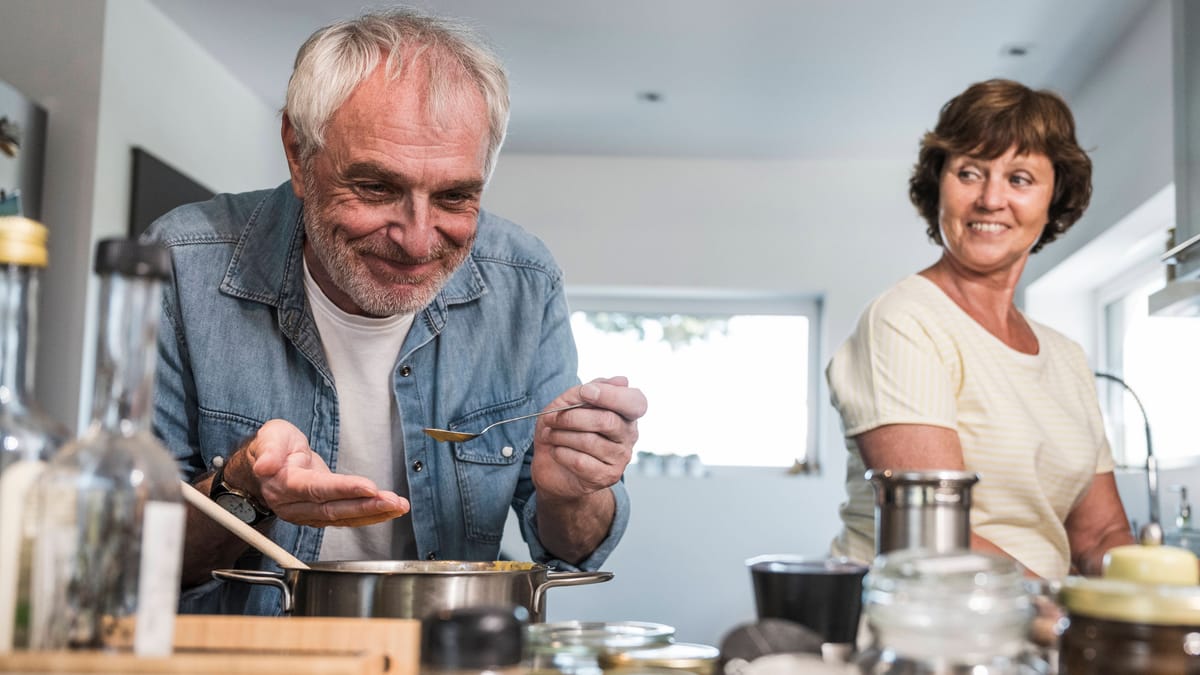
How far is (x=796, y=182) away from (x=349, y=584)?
497 cm

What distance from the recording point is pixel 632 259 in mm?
5586

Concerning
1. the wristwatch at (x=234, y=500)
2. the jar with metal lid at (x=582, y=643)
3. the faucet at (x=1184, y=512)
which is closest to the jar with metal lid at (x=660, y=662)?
the jar with metal lid at (x=582, y=643)

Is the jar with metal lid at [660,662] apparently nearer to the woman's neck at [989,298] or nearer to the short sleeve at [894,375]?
the short sleeve at [894,375]

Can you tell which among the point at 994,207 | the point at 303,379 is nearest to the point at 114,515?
the point at 303,379

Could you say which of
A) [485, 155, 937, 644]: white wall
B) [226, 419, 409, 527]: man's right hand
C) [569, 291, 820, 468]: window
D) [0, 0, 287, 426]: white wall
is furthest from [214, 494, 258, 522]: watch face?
[569, 291, 820, 468]: window

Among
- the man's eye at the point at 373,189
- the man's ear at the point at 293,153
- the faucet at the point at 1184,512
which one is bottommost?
the faucet at the point at 1184,512

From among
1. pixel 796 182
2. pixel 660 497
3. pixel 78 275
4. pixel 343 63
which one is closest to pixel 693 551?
pixel 660 497

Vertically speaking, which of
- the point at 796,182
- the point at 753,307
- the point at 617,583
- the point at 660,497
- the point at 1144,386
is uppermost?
the point at 796,182

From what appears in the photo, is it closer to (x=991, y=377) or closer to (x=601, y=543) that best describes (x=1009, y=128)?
(x=991, y=377)

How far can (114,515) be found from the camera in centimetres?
50

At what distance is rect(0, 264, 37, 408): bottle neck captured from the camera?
536mm

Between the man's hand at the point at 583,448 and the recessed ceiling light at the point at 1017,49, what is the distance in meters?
3.26

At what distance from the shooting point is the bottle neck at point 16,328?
536mm

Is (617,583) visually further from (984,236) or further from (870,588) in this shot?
(870,588)
